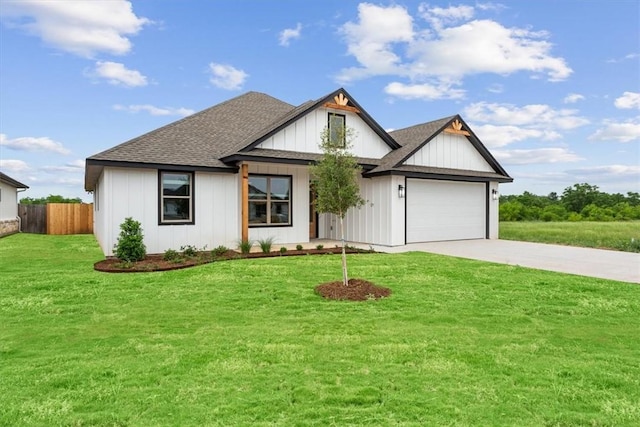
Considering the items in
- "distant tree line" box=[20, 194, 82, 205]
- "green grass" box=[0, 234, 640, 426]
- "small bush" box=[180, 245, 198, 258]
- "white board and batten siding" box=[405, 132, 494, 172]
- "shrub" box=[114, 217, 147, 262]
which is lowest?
"green grass" box=[0, 234, 640, 426]

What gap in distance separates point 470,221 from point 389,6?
30.3 ft

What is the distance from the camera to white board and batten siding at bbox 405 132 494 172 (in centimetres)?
1498

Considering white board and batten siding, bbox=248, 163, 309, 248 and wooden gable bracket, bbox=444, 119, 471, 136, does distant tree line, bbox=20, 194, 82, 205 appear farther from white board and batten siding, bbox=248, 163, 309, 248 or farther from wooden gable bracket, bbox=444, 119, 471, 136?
wooden gable bracket, bbox=444, 119, 471, 136

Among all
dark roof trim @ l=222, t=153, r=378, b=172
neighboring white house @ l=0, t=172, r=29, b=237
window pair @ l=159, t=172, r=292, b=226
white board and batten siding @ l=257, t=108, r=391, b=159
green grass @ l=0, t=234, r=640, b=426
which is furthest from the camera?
neighboring white house @ l=0, t=172, r=29, b=237

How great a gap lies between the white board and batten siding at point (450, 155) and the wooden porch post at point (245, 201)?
6.10 m

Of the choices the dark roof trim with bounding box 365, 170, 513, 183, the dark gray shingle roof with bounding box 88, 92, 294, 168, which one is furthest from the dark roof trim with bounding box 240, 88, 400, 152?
the dark roof trim with bounding box 365, 170, 513, 183

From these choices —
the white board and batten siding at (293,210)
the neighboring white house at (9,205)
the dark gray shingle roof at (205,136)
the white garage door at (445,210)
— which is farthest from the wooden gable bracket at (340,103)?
the neighboring white house at (9,205)

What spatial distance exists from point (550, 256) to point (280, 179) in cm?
906

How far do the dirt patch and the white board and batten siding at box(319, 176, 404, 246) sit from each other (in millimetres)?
6811

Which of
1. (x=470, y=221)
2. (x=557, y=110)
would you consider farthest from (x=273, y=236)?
(x=557, y=110)

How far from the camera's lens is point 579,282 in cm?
761

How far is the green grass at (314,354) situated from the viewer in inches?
113

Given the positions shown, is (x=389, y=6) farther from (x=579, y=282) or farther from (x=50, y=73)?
(x=50, y=73)

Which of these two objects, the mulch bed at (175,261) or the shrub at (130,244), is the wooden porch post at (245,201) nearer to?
the mulch bed at (175,261)
